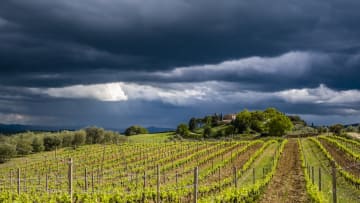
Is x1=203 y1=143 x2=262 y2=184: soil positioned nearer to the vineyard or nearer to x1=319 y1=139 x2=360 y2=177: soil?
the vineyard

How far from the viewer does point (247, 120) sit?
362 ft

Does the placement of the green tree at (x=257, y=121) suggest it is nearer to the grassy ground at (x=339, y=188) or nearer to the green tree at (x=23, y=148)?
the green tree at (x=23, y=148)

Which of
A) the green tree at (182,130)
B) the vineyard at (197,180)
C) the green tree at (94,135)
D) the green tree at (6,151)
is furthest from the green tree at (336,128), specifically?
the green tree at (6,151)

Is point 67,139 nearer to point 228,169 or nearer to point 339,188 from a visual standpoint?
point 228,169

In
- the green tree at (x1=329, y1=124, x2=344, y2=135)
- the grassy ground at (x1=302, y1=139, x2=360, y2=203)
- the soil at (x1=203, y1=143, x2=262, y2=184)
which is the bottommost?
the soil at (x1=203, y1=143, x2=262, y2=184)

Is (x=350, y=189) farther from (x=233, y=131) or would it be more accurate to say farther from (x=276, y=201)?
(x=233, y=131)

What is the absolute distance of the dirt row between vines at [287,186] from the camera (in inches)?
781

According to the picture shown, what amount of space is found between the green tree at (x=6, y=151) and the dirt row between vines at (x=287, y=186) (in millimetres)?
45425

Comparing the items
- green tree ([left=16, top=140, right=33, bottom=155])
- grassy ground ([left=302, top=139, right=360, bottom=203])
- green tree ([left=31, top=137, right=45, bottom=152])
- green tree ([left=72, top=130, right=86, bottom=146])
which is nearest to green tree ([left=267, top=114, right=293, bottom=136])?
green tree ([left=72, top=130, right=86, bottom=146])

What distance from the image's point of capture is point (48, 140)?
80.7m

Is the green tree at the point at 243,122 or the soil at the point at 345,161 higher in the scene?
the green tree at the point at 243,122

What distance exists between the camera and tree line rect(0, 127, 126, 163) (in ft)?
222

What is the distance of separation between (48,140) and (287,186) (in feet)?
213

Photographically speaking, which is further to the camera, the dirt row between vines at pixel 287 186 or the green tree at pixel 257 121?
the green tree at pixel 257 121
